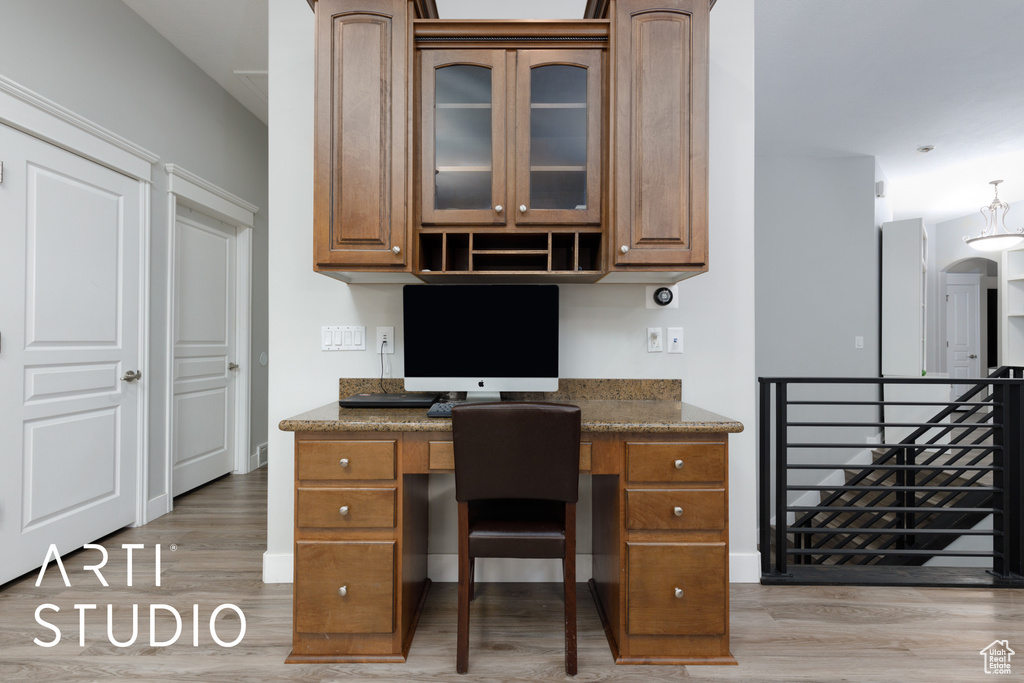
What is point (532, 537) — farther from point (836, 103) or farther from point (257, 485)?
point (836, 103)

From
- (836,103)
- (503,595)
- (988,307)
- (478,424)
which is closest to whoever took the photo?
(478,424)

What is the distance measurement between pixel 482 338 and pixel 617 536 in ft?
3.05

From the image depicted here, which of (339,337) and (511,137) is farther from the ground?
(511,137)

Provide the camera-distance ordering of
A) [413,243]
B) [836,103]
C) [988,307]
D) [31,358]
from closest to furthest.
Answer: [413,243] → [31,358] → [836,103] → [988,307]

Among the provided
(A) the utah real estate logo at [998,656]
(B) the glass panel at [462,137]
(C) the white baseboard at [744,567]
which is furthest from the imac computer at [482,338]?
(A) the utah real estate logo at [998,656]

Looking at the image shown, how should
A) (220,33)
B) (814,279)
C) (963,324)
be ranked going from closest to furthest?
1. (220,33)
2. (814,279)
3. (963,324)

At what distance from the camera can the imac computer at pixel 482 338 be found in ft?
6.66

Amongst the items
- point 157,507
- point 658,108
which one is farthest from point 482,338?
point 157,507

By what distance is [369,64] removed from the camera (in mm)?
1820

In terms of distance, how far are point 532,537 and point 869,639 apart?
1.33 metres

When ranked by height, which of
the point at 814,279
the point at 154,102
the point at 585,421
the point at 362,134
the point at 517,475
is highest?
the point at 154,102

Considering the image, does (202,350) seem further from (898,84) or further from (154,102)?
(898,84)

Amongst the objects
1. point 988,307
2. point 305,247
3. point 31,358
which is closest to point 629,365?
point 305,247

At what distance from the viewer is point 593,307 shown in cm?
224
